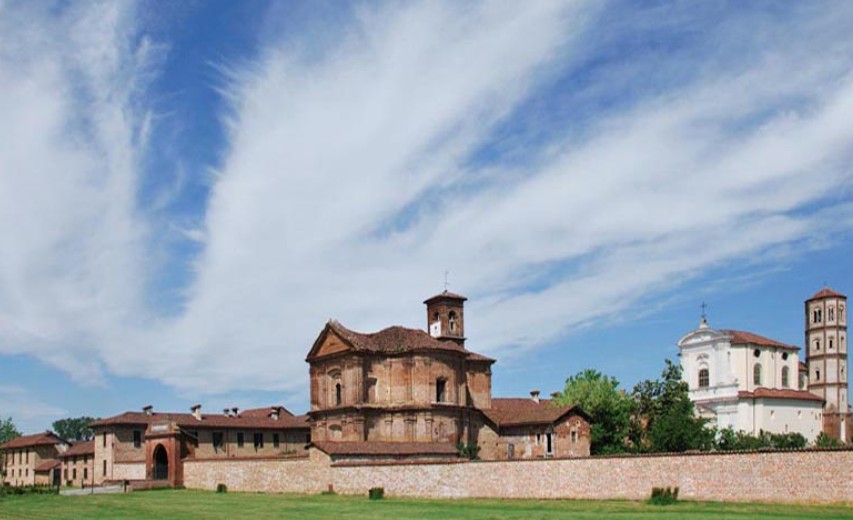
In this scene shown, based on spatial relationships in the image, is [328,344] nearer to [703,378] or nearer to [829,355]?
[703,378]

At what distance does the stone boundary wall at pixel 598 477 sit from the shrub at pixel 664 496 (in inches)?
12.0

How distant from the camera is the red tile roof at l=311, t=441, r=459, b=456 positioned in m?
45.8

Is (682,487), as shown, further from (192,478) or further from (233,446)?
(233,446)

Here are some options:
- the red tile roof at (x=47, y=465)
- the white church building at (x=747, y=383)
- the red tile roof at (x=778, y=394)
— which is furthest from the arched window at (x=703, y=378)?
the red tile roof at (x=47, y=465)

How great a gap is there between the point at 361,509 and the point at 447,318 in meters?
34.8

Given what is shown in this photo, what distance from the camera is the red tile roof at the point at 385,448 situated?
45.8 metres

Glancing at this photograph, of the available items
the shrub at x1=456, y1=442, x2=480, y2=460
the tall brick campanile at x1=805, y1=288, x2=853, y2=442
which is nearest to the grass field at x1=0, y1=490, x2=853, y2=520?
the shrub at x1=456, y1=442, x2=480, y2=460

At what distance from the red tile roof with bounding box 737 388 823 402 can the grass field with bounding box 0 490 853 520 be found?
50503mm

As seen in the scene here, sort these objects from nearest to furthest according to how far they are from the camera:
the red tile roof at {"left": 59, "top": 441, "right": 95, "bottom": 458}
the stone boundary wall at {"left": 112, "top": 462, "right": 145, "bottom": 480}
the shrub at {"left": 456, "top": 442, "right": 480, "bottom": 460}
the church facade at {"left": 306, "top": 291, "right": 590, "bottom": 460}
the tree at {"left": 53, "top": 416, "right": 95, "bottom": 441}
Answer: the shrub at {"left": 456, "top": 442, "right": 480, "bottom": 460}
the church facade at {"left": 306, "top": 291, "right": 590, "bottom": 460}
the stone boundary wall at {"left": 112, "top": 462, "right": 145, "bottom": 480}
the red tile roof at {"left": 59, "top": 441, "right": 95, "bottom": 458}
the tree at {"left": 53, "top": 416, "right": 95, "bottom": 441}

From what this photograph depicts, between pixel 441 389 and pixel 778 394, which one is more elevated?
pixel 441 389

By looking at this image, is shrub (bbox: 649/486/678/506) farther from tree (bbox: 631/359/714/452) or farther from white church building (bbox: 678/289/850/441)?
white church building (bbox: 678/289/850/441)

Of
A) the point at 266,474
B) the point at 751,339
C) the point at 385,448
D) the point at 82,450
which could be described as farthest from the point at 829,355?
the point at 82,450

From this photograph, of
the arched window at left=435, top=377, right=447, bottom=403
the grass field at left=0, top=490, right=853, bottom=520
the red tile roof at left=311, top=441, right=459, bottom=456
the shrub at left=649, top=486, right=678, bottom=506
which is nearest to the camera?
the grass field at left=0, top=490, right=853, bottom=520

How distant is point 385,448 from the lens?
1943 inches
